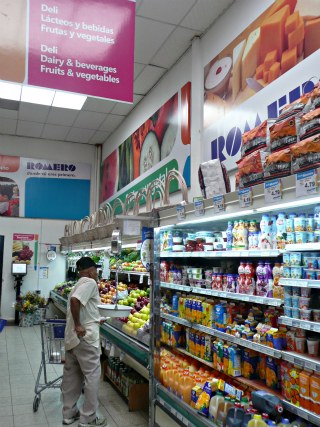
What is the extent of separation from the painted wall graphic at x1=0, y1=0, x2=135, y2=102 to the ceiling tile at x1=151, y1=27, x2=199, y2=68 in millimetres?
2365

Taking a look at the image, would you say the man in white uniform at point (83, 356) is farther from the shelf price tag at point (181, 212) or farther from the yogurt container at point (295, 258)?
the yogurt container at point (295, 258)

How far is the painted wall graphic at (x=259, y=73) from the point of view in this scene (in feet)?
11.9

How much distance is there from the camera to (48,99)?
8172 millimetres

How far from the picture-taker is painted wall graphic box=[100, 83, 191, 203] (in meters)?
6.06

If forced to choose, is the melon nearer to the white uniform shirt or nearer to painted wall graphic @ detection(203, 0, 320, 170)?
painted wall graphic @ detection(203, 0, 320, 170)

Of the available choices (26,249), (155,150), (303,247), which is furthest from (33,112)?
(303,247)

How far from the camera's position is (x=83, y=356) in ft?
14.0

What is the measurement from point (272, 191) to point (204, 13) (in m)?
3.88

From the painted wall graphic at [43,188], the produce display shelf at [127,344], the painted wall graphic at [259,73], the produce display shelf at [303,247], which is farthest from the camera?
the painted wall graphic at [43,188]

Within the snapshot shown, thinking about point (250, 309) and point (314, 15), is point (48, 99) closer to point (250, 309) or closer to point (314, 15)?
point (314, 15)

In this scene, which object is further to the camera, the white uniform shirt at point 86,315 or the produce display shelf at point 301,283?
the white uniform shirt at point 86,315

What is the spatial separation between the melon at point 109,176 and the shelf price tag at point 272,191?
7369mm

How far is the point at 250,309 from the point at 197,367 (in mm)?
1007

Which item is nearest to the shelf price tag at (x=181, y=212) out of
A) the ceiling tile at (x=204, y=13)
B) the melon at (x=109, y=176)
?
the ceiling tile at (x=204, y=13)
